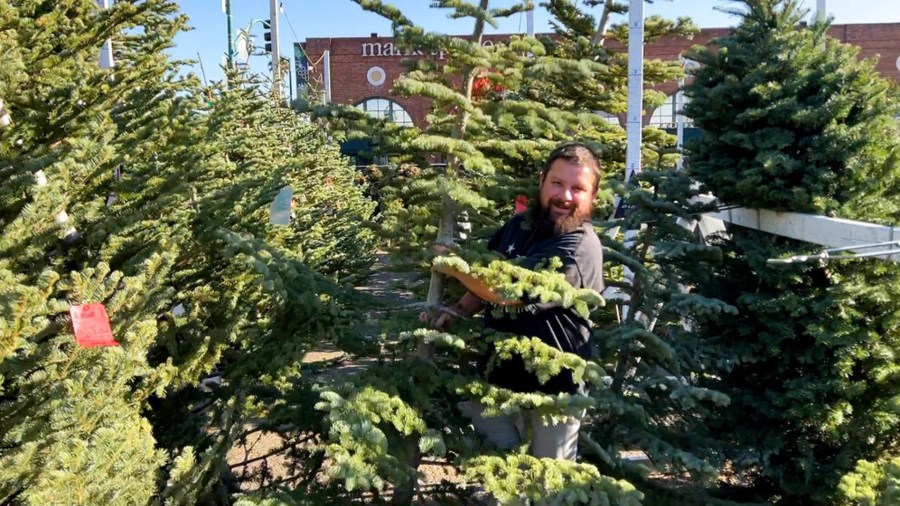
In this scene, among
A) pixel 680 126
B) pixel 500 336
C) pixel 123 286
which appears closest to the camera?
pixel 123 286

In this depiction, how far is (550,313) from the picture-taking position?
8.22ft

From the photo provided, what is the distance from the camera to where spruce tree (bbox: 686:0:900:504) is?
3285 mm

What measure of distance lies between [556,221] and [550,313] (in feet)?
1.19

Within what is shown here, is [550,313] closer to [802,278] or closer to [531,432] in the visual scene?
[531,432]

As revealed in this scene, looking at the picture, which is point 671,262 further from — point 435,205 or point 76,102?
point 76,102

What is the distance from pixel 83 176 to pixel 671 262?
9.38 ft

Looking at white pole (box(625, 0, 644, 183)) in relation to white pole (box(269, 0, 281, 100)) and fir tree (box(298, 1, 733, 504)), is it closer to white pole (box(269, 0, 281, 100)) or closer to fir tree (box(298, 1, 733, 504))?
fir tree (box(298, 1, 733, 504))

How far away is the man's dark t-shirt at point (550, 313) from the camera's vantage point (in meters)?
2.43

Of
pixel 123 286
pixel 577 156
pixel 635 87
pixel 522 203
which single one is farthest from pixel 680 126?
pixel 123 286

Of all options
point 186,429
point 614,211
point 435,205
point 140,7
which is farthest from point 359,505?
point 614,211

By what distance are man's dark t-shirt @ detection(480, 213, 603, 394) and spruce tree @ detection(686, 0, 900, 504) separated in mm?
1214

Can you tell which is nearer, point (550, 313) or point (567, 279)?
point (567, 279)

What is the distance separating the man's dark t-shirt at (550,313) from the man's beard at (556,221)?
1.0 inches

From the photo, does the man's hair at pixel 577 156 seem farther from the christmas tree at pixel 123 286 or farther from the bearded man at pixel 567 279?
the christmas tree at pixel 123 286
